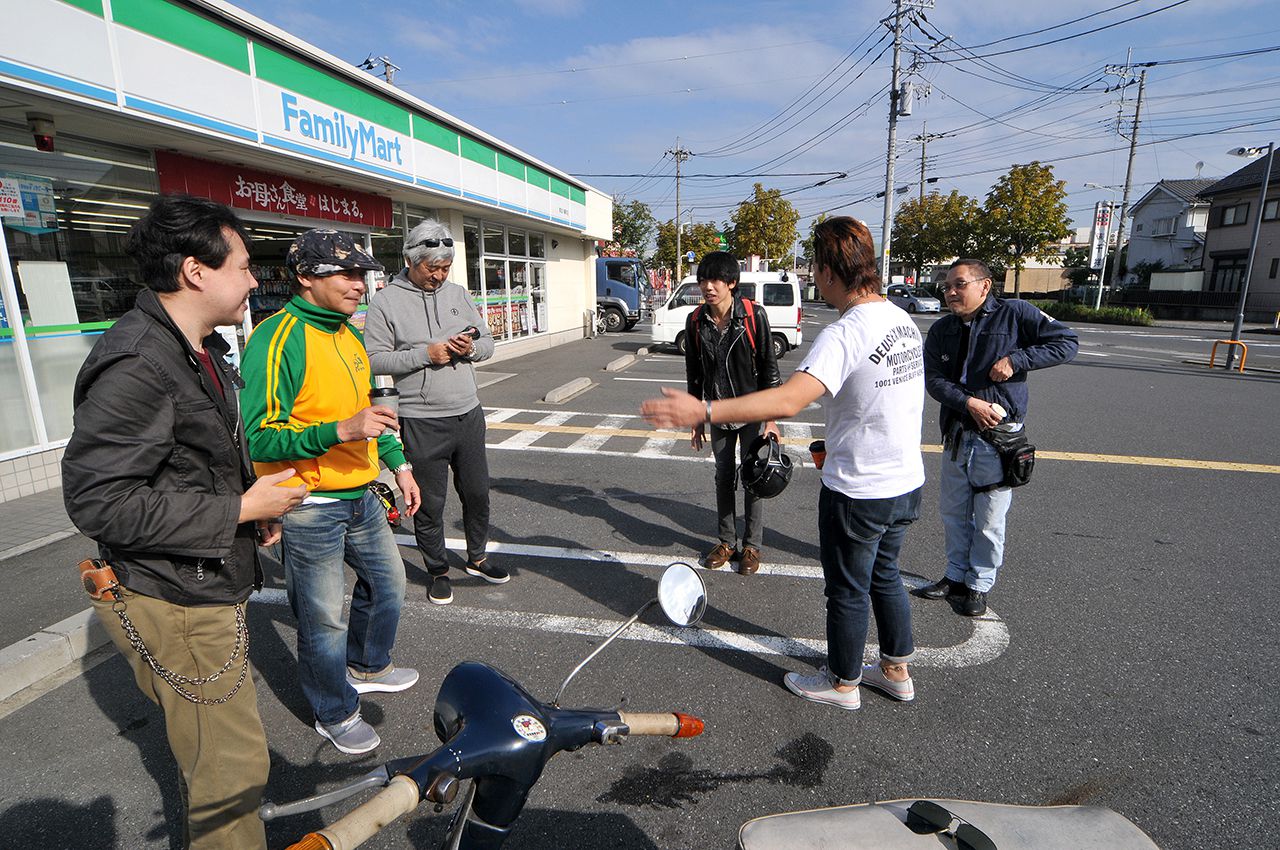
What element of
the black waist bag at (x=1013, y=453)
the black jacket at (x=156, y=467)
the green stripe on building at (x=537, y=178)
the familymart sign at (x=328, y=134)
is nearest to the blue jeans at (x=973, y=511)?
the black waist bag at (x=1013, y=453)

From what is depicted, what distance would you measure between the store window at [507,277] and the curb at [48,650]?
37.2ft

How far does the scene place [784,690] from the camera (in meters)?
3.13

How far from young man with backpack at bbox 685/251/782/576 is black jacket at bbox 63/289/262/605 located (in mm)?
2676

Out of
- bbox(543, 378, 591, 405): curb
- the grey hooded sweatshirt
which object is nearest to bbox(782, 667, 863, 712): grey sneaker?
the grey hooded sweatshirt

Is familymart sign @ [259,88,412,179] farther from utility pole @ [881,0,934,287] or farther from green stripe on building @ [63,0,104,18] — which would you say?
utility pole @ [881,0,934,287]

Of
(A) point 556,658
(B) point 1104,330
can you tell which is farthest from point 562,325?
(B) point 1104,330

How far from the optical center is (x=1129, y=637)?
11.8 feet

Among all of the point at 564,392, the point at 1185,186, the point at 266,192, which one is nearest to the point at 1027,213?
the point at 1185,186

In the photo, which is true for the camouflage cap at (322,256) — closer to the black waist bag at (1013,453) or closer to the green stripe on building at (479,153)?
the black waist bag at (1013,453)

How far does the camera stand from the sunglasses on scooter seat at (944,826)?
1.18 m

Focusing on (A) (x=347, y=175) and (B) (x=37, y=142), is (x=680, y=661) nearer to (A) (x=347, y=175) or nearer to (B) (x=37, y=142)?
(B) (x=37, y=142)

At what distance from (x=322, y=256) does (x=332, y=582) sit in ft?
4.11

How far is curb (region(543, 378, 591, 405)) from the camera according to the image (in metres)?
10.4

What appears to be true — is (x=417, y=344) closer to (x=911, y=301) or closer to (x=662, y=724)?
(x=662, y=724)
